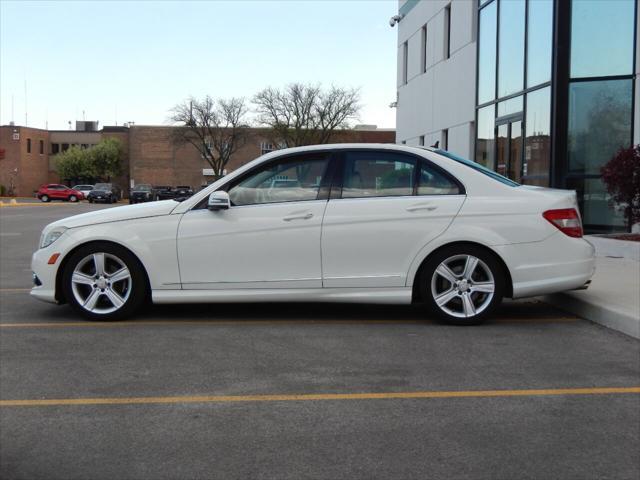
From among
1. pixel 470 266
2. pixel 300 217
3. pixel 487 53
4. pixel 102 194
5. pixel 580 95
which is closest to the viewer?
pixel 470 266

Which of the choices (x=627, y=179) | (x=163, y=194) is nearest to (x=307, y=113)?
(x=163, y=194)

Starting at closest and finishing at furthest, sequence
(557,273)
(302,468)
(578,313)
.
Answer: (302,468), (557,273), (578,313)

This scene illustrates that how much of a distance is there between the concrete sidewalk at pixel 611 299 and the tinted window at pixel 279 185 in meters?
2.95

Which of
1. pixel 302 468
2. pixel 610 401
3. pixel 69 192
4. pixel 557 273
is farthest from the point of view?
pixel 69 192

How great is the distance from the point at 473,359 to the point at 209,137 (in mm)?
76278

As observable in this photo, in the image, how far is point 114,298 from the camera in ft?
23.3

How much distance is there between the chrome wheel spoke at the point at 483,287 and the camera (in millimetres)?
6879

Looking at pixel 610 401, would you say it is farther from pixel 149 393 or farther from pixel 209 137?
pixel 209 137

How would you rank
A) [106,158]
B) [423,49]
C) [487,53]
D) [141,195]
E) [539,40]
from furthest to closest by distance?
[106,158]
[141,195]
[423,49]
[487,53]
[539,40]

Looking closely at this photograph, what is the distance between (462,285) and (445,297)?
0.63 ft

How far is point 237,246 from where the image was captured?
22.9ft

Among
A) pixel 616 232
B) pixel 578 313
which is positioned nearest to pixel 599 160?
pixel 616 232

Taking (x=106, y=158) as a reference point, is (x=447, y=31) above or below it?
above

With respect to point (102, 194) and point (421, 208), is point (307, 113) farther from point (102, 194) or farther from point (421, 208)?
point (421, 208)
